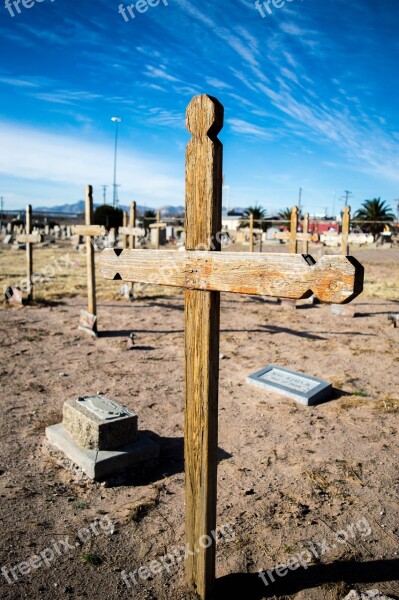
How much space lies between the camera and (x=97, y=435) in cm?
399

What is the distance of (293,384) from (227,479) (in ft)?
8.05

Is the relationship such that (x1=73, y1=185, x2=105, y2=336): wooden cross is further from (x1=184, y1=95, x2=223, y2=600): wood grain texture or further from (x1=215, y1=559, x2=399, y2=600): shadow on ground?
(x1=215, y1=559, x2=399, y2=600): shadow on ground

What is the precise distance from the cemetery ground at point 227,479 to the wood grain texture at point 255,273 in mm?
1972

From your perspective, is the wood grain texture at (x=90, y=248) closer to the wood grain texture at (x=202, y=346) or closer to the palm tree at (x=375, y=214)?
the wood grain texture at (x=202, y=346)

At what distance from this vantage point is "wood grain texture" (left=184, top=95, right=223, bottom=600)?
2.20 metres

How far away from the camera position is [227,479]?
3.96m

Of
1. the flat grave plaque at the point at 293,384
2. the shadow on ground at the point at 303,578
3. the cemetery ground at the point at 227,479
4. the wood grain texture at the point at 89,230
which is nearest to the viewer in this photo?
the shadow on ground at the point at 303,578

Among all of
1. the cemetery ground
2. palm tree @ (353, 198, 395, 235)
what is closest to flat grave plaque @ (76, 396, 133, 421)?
the cemetery ground

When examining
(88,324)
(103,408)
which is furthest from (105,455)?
(88,324)

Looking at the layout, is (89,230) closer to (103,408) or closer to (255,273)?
(103,408)

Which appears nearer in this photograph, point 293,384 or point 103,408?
point 103,408

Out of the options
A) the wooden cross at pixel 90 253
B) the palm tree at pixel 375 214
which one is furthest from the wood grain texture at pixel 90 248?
the palm tree at pixel 375 214

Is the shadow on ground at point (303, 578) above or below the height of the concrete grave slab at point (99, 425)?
below

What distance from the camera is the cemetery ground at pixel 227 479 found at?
2873mm
